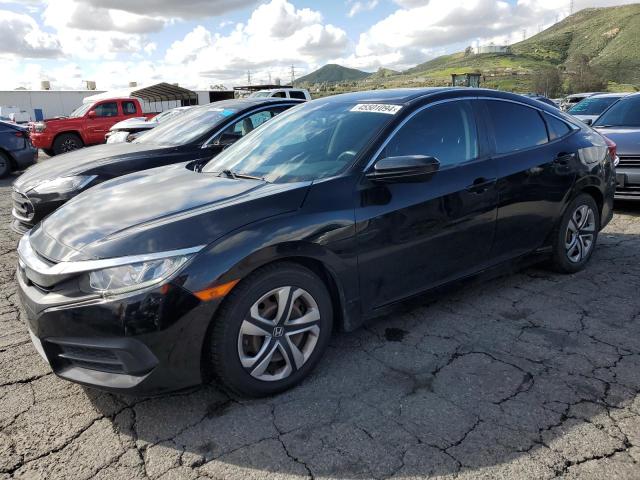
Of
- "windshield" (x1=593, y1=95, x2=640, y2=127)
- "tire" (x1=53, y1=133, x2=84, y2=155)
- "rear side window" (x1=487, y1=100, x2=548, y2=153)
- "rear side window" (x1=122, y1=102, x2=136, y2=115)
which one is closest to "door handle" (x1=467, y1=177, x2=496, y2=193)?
"rear side window" (x1=487, y1=100, x2=548, y2=153)

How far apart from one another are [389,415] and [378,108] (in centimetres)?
200

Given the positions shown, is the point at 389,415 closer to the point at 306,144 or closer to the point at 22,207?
the point at 306,144

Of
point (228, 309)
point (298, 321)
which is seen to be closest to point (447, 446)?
point (298, 321)

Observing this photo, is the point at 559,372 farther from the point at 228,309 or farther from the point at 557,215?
the point at 228,309

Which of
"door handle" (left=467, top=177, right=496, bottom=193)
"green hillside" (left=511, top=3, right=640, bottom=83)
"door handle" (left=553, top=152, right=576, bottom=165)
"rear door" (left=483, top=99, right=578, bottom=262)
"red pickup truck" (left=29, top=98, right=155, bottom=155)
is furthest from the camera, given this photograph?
"green hillside" (left=511, top=3, right=640, bottom=83)

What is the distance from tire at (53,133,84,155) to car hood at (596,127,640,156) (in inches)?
589

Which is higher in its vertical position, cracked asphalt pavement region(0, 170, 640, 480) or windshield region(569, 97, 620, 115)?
windshield region(569, 97, 620, 115)

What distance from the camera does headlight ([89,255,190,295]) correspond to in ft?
7.55

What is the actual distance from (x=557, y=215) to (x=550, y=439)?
234 centimetres

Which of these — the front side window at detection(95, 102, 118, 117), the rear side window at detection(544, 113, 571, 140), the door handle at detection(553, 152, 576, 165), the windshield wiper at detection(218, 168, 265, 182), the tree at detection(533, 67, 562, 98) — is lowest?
the door handle at detection(553, 152, 576, 165)

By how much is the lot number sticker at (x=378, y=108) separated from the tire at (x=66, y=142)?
48.7 ft

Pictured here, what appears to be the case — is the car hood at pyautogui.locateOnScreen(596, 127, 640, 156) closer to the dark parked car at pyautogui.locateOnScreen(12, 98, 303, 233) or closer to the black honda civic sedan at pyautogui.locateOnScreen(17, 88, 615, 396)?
the black honda civic sedan at pyautogui.locateOnScreen(17, 88, 615, 396)

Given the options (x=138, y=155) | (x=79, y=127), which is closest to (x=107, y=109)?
(x=79, y=127)

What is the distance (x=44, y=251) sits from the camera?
8.73 feet
